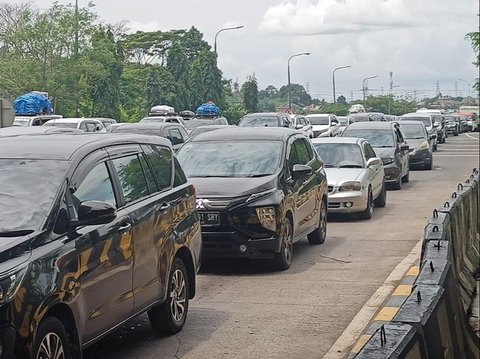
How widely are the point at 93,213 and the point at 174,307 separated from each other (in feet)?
6.78

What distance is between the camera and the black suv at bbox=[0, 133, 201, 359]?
19.0ft

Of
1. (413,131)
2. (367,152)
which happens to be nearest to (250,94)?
(413,131)

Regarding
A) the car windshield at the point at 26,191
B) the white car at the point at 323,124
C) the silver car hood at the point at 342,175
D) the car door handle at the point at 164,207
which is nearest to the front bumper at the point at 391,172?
the silver car hood at the point at 342,175

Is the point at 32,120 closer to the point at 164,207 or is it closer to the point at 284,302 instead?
the point at 284,302

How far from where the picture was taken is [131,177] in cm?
775

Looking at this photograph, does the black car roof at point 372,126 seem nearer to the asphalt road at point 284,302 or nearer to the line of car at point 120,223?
the asphalt road at point 284,302

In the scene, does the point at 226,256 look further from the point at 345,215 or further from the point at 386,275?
the point at 345,215

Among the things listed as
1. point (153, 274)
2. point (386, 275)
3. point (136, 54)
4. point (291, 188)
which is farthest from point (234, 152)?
point (136, 54)

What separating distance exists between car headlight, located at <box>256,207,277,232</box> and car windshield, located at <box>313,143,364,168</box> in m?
7.03

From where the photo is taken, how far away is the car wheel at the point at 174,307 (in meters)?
8.14

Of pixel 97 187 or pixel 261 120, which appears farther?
pixel 261 120

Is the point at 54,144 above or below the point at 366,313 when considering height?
above

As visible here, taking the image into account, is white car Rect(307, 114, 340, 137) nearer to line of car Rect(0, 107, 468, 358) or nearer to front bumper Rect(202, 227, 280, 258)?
line of car Rect(0, 107, 468, 358)

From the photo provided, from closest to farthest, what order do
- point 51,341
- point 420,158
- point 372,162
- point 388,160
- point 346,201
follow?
point 51,341 → point 346,201 → point 372,162 → point 388,160 → point 420,158
